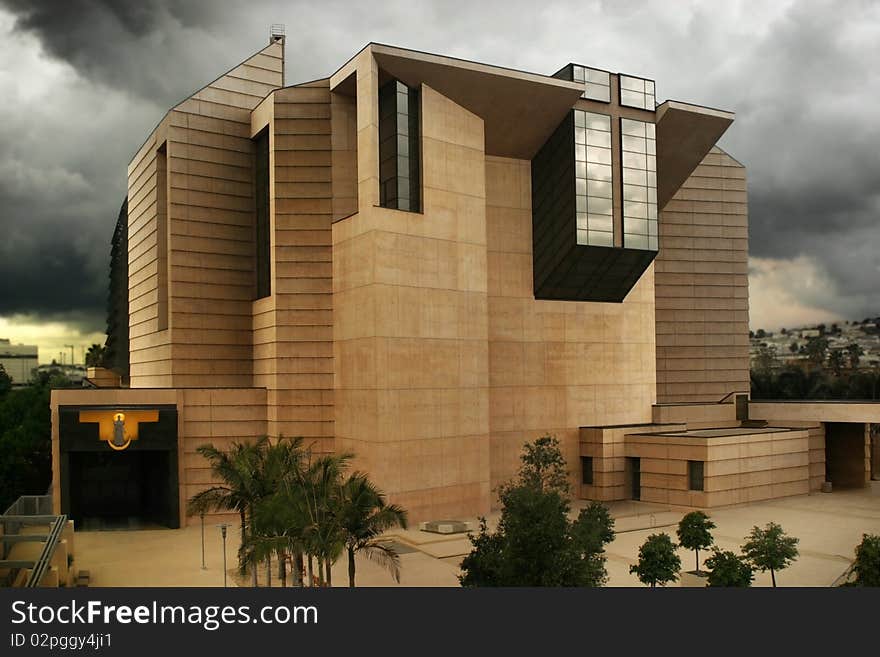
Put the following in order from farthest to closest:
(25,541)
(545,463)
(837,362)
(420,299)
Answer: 1. (837,362)
2. (545,463)
3. (420,299)
4. (25,541)

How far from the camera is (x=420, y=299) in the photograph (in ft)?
152

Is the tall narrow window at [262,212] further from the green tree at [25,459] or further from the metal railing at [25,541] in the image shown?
the green tree at [25,459]

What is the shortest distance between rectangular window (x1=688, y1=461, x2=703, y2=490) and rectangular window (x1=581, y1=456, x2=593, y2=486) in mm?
7012

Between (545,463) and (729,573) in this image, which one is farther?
(545,463)

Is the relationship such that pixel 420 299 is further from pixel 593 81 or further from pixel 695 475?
pixel 695 475

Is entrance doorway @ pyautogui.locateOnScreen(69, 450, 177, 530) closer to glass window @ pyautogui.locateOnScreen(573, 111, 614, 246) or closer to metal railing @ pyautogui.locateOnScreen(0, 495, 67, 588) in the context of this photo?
metal railing @ pyautogui.locateOnScreen(0, 495, 67, 588)

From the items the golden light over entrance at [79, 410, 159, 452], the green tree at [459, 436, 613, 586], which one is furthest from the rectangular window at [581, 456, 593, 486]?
the green tree at [459, 436, 613, 586]

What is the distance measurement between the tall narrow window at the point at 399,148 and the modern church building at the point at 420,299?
0.13 meters

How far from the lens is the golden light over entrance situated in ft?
153

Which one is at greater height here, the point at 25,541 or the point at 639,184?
the point at 639,184

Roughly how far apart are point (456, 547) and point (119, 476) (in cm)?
Answer: 2582

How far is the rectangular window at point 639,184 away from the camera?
55.1m

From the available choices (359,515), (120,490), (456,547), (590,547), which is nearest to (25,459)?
(120,490)

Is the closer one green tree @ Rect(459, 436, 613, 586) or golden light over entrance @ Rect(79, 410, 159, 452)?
green tree @ Rect(459, 436, 613, 586)
